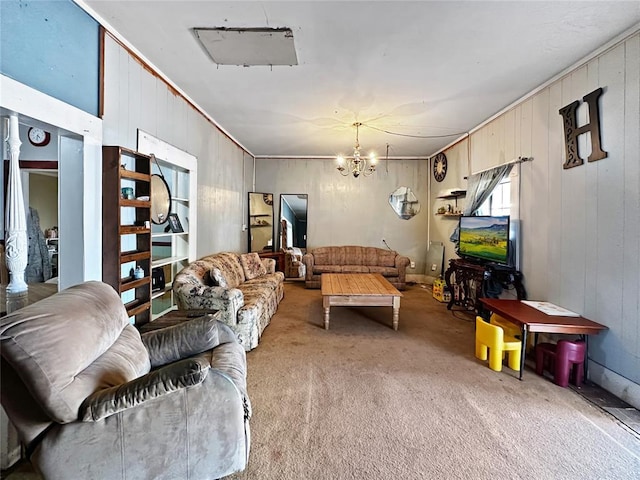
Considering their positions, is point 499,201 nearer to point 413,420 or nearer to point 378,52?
point 378,52

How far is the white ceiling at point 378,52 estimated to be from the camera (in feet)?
6.53

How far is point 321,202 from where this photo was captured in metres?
6.71

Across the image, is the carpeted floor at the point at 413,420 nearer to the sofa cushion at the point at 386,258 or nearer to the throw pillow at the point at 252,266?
the throw pillow at the point at 252,266

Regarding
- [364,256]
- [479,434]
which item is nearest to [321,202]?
[364,256]

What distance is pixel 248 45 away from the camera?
2371 mm

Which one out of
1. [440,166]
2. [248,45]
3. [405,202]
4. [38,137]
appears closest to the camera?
[248,45]

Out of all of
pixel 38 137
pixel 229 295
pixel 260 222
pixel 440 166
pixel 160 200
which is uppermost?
pixel 440 166

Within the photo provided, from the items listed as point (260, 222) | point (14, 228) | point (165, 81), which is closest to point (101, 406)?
point (14, 228)

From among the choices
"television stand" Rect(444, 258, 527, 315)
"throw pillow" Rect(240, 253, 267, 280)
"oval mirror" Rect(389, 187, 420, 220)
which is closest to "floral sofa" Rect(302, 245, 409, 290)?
"oval mirror" Rect(389, 187, 420, 220)

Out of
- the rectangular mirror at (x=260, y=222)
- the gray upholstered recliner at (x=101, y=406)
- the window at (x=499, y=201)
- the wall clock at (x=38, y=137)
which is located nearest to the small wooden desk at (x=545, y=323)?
the window at (x=499, y=201)

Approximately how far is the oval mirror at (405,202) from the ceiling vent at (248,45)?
4.50 meters

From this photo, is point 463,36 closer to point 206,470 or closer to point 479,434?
point 479,434

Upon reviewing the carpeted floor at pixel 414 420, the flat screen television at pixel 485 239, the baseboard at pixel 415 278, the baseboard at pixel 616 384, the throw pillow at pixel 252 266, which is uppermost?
the flat screen television at pixel 485 239

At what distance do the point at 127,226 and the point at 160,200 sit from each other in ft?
2.85
